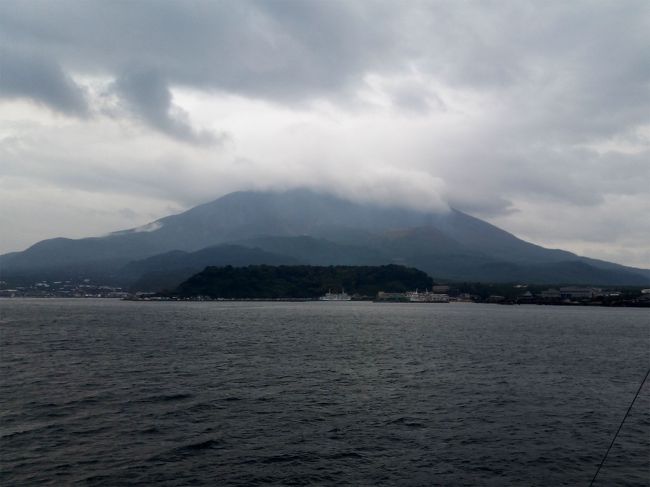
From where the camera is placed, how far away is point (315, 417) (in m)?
23.5

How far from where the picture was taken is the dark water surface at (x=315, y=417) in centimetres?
1744

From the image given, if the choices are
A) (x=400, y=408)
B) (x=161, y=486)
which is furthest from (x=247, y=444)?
(x=400, y=408)

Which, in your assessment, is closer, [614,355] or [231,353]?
[231,353]

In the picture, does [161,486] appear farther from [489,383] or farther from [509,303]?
[509,303]

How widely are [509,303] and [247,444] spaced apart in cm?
18444

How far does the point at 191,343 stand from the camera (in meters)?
51.2

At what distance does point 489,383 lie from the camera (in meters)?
32.3

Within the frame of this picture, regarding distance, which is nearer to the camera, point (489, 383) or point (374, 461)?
point (374, 461)

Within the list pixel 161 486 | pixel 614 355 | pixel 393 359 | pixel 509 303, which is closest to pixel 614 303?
pixel 509 303

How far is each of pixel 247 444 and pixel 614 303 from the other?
183 metres

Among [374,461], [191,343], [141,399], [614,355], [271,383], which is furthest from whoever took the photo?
[191,343]

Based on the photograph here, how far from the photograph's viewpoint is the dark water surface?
57.2 feet

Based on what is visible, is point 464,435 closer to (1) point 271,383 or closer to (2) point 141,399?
(1) point 271,383

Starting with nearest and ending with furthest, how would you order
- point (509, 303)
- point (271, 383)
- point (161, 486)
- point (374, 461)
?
1. point (161, 486)
2. point (374, 461)
3. point (271, 383)
4. point (509, 303)
